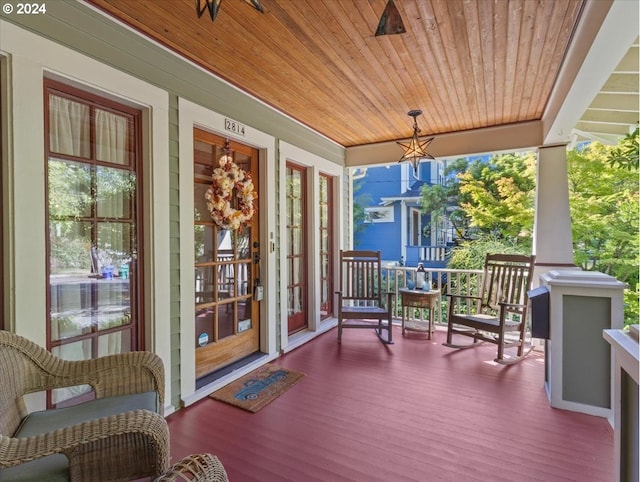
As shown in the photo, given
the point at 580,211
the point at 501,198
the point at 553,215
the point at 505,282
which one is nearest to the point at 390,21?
the point at 505,282

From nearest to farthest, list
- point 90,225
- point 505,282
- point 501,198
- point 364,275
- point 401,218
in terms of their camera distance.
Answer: point 90,225 → point 505,282 → point 364,275 → point 501,198 → point 401,218

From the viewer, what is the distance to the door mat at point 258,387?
2518 mm

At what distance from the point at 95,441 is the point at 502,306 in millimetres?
3459

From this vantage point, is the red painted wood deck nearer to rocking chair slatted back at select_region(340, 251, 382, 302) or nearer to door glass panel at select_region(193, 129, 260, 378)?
door glass panel at select_region(193, 129, 260, 378)

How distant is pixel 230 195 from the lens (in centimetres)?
296

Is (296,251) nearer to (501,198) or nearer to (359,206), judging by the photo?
(501,198)

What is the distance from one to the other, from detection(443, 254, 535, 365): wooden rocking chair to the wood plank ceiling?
182 centimetres

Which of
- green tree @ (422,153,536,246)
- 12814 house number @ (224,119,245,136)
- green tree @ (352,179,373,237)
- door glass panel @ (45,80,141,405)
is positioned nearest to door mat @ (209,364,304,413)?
door glass panel @ (45,80,141,405)

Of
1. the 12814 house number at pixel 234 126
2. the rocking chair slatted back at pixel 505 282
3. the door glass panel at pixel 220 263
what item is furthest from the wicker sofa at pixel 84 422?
the rocking chair slatted back at pixel 505 282

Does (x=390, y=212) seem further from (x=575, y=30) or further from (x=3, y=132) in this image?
(x=3, y=132)

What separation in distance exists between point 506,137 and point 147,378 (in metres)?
4.61

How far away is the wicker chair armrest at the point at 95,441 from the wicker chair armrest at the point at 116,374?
449 millimetres

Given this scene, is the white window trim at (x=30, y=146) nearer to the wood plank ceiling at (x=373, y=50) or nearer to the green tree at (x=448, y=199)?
the wood plank ceiling at (x=373, y=50)

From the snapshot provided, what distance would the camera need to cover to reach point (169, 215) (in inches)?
93.8
